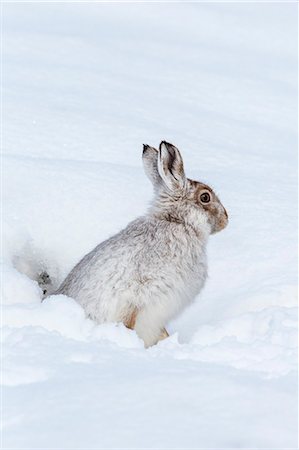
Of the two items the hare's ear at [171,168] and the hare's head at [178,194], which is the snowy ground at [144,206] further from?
the hare's ear at [171,168]

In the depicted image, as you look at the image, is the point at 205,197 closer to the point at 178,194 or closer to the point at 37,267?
the point at 178,194

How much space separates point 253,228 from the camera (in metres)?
5.16

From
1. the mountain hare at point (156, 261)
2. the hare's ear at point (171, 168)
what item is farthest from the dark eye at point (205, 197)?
the hare's ear at point (171, 168)

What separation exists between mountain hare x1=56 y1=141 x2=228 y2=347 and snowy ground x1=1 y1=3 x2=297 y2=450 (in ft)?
0.52

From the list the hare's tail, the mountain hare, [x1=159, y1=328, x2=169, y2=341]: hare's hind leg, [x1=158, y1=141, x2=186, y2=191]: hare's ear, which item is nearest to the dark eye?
the mountain hare

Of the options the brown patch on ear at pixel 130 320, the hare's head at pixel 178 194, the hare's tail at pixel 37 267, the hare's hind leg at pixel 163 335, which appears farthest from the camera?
the hare's tail at pixel 37 267

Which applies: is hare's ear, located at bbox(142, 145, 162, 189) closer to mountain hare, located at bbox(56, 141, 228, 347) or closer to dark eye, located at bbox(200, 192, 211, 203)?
mountain hare, located at bbox(56, 141, 228, 347)

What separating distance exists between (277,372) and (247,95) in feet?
16.7

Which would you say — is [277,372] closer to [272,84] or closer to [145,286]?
[145,286]

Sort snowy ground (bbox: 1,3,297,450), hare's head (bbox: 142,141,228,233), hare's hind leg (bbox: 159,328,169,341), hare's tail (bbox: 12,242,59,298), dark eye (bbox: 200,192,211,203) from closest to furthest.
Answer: snowy ground (bbox: 1,3,297,450) → hare's hind leg (bbox: 159,328,169,341) → hare's head (bbox: 142,141,228,233) → dark eye (bbox: 200,192,211,203) → hare's tail (bbox: 12,242,59,298)

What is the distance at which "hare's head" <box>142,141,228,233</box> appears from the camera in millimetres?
4359

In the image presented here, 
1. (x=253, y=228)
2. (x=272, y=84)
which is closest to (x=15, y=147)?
(x=253, y=228)

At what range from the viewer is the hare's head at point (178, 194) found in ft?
14.3

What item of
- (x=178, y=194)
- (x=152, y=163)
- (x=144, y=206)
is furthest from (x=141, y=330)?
(x=144, y=206)
